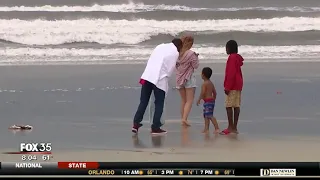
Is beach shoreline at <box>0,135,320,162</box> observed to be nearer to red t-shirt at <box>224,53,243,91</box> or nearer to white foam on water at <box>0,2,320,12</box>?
red t-shirt at <box>224,53,243,91</box>

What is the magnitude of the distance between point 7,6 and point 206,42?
10284 mm

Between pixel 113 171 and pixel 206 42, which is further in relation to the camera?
pixel 206 42

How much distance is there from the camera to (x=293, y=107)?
371 inches

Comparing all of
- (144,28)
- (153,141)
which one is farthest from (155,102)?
(144,28)

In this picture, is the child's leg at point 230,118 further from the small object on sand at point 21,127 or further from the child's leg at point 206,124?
the small object on sand at point 21,127

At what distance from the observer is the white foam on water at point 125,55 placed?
16750mm

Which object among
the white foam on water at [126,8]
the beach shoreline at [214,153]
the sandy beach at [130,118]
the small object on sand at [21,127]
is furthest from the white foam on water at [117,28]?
the beach shoreline at [214,153]

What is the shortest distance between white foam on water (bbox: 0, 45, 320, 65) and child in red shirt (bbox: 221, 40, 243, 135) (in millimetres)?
8434

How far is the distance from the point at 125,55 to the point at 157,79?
35.6ft

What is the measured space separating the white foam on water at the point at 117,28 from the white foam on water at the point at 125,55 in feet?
6.74

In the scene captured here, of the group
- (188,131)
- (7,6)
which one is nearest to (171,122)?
(188,131)

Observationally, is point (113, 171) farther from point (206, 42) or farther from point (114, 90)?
point (206, 42)

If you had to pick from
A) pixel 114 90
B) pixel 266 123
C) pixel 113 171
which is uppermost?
pixel 114 90

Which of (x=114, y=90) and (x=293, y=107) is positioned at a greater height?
(x=114, y=90)
